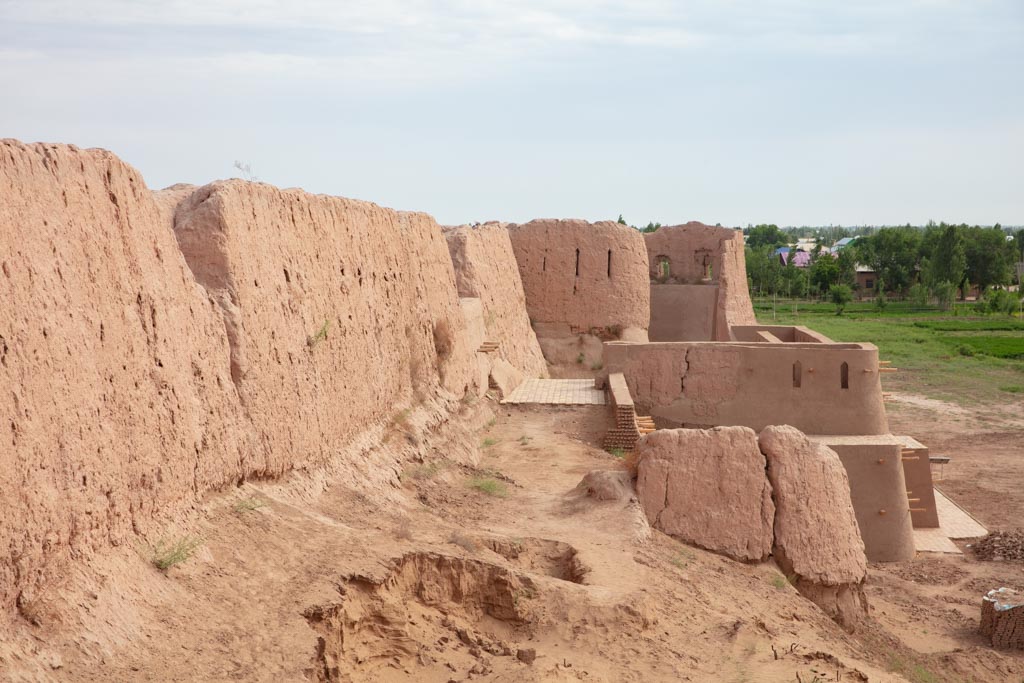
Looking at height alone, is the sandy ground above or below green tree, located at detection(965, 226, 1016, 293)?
below

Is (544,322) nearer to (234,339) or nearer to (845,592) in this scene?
(845,592)

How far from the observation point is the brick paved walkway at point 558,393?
13789 mm

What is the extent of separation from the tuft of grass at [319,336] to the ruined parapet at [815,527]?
3.62m

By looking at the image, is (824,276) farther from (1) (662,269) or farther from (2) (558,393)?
(2) (558,393)

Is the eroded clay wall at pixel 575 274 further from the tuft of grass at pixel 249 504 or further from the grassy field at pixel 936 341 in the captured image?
the tuft of grass at pixel 249 504

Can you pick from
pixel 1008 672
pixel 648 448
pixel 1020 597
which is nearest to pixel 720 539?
pixel 648 448

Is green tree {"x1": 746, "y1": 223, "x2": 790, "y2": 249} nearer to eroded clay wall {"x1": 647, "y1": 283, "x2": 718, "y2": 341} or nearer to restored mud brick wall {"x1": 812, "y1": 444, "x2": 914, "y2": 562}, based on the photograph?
eroded clay wall {"x1": 647, "y1": 283, "x2": 718, "y2": 341}

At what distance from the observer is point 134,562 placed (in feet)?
16.5

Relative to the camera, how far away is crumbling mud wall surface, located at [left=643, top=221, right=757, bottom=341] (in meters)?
21.6

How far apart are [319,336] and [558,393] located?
687 cm

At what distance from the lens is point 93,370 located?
5.10 meters

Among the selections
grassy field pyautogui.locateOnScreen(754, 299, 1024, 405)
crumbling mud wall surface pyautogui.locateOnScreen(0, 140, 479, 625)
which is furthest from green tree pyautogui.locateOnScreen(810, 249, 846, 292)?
crumbling mud wall surface pyautogui.locateOnScreen(0, 140, 479, 625)

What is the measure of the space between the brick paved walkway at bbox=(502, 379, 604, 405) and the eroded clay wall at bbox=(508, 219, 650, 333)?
3897mm

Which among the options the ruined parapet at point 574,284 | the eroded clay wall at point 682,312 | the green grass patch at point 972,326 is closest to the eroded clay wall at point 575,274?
the ruined parapet at point 574,284
